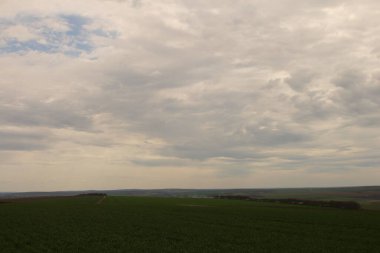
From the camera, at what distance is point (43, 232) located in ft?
115

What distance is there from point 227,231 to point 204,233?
9.48 ft

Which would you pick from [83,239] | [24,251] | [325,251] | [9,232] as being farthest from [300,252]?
[9,232]

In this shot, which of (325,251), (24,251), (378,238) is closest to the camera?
(24,251)

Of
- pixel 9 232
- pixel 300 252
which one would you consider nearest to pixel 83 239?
pixel 9 232

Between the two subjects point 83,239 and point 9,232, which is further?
point 9,232

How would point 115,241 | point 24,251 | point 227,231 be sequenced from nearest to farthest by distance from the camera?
point 24,251
point 115,241
point 227,231

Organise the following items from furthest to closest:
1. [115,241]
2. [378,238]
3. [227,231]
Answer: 1. [227,231]
2. [378,238]
3. [115,241]

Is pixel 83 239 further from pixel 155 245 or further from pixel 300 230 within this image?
pixel 300 230

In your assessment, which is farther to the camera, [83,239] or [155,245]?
[83,239]

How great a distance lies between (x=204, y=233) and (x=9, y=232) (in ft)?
55.2

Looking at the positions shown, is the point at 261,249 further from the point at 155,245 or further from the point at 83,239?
the point at 83,239

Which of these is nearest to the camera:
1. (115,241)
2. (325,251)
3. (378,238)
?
(325,251)

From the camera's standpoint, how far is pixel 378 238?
3456 centimetres

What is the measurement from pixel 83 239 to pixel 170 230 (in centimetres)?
956
